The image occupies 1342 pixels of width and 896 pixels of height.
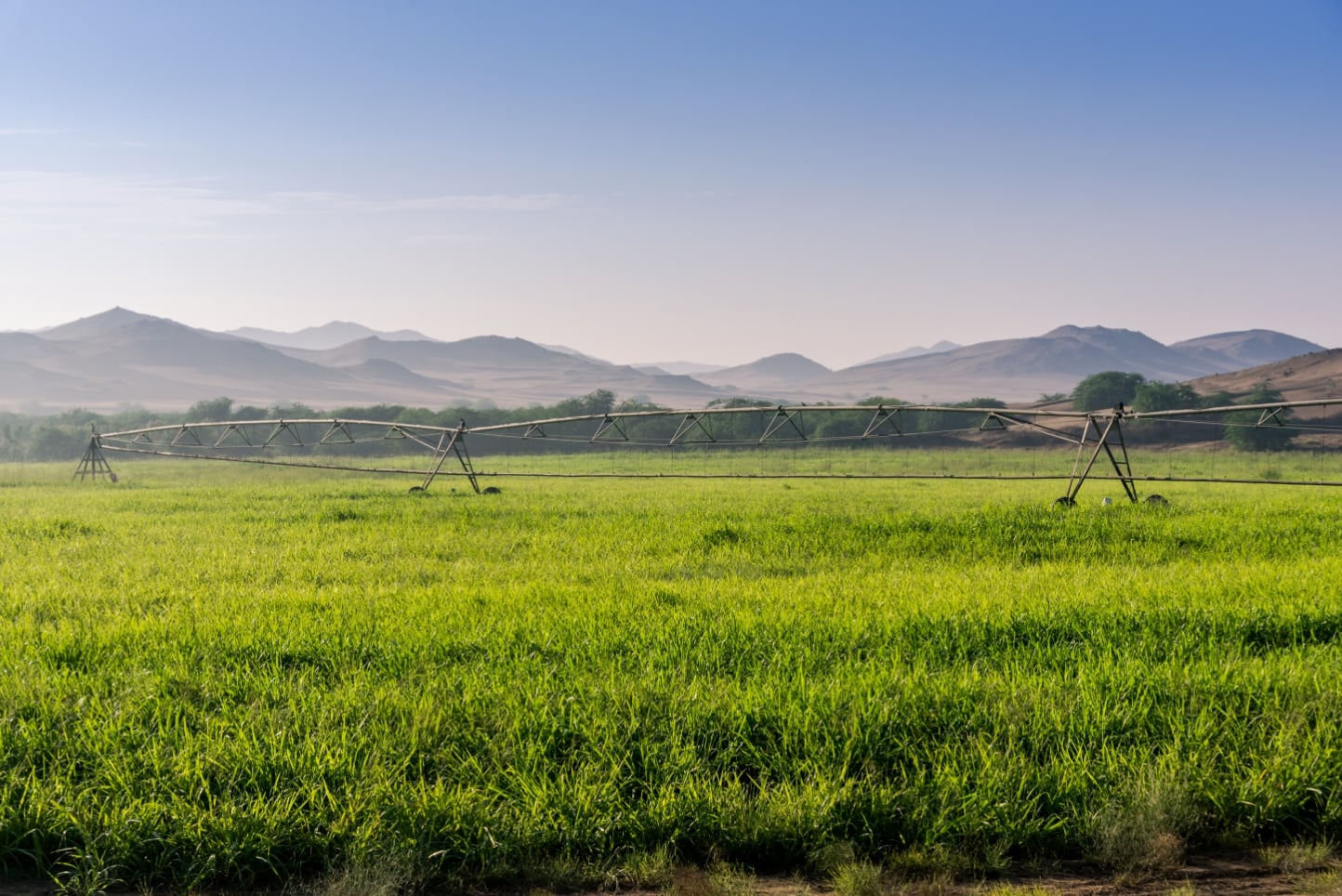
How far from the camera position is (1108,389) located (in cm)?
14162

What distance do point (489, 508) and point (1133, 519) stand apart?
41.1ft

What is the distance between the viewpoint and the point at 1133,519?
647 inches

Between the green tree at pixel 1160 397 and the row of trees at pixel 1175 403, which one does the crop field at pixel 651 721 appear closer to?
the row of trees at pixel 1175 403

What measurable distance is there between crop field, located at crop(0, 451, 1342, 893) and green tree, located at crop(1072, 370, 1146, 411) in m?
137

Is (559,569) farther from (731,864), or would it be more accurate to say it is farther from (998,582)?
(731,864)

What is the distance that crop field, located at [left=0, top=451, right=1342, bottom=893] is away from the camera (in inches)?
172

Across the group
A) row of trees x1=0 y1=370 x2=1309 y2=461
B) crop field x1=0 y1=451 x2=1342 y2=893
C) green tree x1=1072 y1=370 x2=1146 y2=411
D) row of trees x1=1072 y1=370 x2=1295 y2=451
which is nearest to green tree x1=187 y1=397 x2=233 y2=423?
row of trees x1=0 y1=370 x2=1309 y2=461

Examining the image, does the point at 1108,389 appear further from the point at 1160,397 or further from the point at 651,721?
the point at 651,721

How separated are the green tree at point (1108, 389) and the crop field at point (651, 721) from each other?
137 metres

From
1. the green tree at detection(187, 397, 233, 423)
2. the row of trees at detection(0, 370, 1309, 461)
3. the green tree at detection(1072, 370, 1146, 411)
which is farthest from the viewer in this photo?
the green tree at detection(1072, 370, 1146, 411)

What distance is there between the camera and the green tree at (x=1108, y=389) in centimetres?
13725

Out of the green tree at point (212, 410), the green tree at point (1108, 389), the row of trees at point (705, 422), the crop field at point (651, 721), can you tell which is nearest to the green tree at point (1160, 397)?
the row of trees at point (705, 422)

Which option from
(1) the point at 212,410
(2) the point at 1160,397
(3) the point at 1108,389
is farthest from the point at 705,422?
(3) the point at 1108,389

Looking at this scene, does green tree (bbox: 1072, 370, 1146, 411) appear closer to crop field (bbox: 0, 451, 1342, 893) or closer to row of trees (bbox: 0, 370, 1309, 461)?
row of trees (bbox: 0, 370, 1309, 461)
